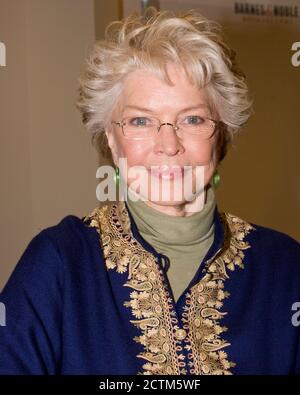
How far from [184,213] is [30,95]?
3.11 feet

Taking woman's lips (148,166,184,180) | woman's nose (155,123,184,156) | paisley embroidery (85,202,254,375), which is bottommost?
paisley embroidery (85,202,254,375)

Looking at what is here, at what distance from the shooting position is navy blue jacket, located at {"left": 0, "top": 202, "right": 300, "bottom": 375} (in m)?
1.04

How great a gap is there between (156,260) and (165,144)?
0.21 meters

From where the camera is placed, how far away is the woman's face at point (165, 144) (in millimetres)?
1092

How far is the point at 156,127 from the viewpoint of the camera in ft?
3.62

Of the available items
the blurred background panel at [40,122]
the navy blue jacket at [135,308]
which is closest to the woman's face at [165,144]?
the navy blue jacket at [135,308]

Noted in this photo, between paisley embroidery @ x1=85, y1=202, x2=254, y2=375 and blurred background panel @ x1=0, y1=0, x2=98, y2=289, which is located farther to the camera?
blurred background panel @ x1=0, y1=0, x2=98, y2=289

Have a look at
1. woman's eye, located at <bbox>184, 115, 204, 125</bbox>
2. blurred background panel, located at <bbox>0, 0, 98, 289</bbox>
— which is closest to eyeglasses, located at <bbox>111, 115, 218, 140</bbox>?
woman's eye, located at <bbox>184, 115, 204, 125</bbox>

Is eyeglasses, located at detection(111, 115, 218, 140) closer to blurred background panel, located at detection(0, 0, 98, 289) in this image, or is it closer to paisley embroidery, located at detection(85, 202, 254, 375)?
paisley embroidery, located at detection(85, 202, 254, 375)

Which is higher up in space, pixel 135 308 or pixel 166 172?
pixel 166 172

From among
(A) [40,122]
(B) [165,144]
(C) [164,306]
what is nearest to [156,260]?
(C) [164,306]

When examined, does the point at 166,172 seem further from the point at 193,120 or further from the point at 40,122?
the point at 40,122

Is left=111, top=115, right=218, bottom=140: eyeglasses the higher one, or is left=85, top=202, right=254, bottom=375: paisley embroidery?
left=111, top=115, right=218, bottom=140: eyeglasses

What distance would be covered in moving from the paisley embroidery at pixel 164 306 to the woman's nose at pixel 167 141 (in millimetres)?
170
